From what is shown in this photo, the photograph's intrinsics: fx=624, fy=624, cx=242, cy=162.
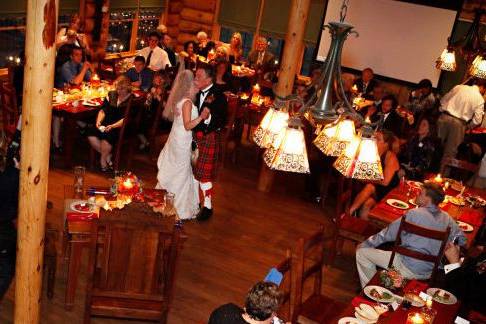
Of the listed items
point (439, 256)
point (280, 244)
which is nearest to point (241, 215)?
point (280, 244)

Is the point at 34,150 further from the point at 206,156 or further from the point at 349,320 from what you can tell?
the point at 206,156

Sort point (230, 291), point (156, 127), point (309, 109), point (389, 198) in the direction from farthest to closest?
1. point (156, 127)
2. point (389, 198)
3. point (230, 291)
4. point (309, 109)

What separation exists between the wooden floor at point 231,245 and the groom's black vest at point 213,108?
1.10m

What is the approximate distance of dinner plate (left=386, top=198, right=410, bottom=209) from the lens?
6.22 m

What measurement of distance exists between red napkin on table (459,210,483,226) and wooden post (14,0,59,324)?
4197 mm

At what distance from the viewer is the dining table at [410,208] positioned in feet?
19.4

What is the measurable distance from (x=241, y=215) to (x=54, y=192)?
2126 mm

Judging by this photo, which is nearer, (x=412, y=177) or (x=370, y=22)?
(x=412, y=177)

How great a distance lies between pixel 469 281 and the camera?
4781 mm

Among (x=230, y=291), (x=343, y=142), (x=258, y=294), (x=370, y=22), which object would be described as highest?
(x=370, y=22)

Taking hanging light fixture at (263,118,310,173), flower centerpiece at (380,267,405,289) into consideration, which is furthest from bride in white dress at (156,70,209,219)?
hanging light fixture at (263,118,310,173)

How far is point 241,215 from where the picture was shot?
23.9 feet

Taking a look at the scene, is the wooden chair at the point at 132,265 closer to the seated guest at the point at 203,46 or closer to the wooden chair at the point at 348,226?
the wooden chair at the point at 348,226

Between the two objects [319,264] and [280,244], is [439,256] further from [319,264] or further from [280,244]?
[280,244]
